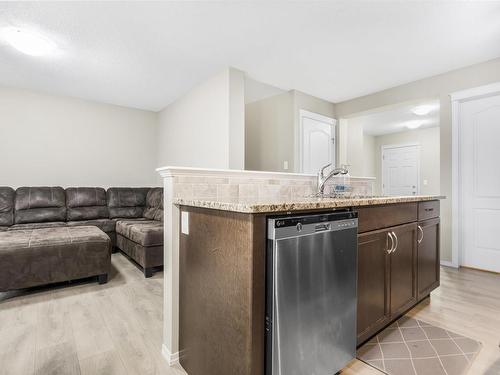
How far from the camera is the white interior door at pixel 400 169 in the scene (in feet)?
21.0

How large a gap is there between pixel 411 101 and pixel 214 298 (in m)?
3.95

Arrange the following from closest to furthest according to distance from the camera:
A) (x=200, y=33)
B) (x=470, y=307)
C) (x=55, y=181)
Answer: (x=470, y=307)
(x=200, y=33)
(x=55, y=181)

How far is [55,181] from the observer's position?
4484 millimetres

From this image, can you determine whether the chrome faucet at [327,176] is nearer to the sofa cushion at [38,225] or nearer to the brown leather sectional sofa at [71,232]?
the brown leather sectional sofa at [71,232]

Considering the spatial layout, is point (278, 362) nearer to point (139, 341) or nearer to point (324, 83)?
point (139, 341)

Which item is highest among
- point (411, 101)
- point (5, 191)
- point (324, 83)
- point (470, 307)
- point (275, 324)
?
point (324, 83)

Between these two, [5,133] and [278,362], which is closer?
[278,362]

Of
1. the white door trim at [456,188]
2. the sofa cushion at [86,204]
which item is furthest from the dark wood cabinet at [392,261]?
the sofa cushion at [86,204]

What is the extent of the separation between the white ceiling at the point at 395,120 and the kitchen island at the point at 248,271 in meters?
3.07

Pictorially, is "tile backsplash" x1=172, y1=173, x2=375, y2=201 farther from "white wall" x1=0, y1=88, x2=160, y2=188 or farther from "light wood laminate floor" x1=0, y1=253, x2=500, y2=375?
"white wall" x1=0, y1=88, x2=160, y2=188

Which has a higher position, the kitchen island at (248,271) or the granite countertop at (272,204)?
the granite countertop at (272,204)

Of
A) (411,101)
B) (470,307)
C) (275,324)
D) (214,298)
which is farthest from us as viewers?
(411,101)

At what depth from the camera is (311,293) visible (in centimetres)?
120

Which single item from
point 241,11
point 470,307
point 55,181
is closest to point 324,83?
point 241,11
